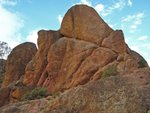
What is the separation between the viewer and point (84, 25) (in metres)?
47.8

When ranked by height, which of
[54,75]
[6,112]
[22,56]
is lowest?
[6,112]

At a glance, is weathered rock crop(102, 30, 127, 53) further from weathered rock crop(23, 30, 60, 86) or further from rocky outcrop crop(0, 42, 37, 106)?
rocky outcrop crop(0, 42, 37, 106)

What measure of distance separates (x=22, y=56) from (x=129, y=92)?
1858 inches

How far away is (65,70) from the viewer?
149ft

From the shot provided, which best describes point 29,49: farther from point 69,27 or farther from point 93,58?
point 93,58

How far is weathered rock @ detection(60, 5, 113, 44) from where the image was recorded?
47.1 metres

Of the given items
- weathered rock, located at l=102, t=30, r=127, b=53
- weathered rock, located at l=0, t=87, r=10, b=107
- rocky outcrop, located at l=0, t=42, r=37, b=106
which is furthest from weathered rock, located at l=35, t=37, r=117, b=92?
rocky outcrop, located at l=0, t=42, r=37, b=106

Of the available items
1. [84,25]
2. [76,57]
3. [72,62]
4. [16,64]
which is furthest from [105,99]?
[16,64]

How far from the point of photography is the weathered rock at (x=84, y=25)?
4709 centimetres

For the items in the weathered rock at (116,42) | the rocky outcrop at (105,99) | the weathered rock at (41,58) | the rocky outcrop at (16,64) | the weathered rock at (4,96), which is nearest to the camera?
the rocky outcrop at (105,99)

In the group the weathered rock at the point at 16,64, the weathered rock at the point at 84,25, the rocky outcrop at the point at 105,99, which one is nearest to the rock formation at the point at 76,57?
the weathered rock at the point at 84,25

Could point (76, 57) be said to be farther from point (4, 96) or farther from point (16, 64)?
point (16, 64)

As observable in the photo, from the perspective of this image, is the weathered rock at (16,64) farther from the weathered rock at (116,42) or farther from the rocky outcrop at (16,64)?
the weathered rock at (116,42)

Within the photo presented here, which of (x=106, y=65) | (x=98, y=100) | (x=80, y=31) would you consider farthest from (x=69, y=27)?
(x=98, y=100)
